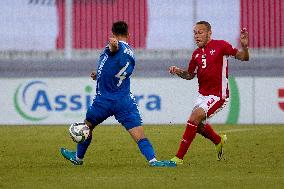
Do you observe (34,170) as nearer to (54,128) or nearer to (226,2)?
(54,128)

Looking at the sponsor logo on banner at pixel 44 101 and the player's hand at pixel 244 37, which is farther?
the sponsor logo on banner at pixel 44 101

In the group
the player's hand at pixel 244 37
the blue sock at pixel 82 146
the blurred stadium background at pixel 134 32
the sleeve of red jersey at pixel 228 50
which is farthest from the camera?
the blurred stadium background at pixel 134 32

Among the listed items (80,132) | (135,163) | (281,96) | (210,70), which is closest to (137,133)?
(80,132)

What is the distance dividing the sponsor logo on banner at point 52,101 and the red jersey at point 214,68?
9115 mm

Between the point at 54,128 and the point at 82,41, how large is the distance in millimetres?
6078

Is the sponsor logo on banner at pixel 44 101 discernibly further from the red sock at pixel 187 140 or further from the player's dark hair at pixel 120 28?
the player's dark hair at pixel 120 28

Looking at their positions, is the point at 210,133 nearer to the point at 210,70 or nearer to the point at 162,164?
the point at 210,70

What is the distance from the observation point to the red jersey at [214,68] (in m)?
12.4

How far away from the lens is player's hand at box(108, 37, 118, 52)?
11242 mm

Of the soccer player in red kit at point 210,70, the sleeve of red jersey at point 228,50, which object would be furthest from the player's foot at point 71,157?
the sleeve of red jersey at point 228,50

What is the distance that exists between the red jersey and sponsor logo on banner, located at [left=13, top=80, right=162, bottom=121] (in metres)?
9.12

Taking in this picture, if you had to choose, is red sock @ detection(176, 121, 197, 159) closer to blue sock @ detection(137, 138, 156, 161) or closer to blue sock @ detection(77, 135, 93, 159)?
blue sock @ detection(137, 138, 156, 161)

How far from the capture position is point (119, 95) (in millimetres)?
11766

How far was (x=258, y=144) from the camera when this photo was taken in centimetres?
1588
